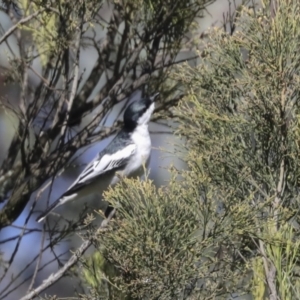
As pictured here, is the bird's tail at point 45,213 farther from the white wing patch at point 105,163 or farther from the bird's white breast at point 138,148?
the bird's white breast at point 138,148

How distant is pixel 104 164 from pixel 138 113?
1.05ft

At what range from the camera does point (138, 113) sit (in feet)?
9.84

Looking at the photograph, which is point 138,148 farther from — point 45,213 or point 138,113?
point 45,213

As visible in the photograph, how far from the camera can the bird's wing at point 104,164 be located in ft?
10.3

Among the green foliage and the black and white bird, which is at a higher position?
the green foliage

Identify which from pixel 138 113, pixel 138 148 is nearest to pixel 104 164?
pixel 138 148

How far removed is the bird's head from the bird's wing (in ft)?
0.41

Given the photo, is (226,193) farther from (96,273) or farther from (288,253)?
(96,273)

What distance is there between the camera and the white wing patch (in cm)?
315

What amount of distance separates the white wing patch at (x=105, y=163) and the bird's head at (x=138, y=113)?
0.12m

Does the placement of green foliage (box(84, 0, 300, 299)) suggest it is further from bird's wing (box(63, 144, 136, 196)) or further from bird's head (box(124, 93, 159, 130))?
bird's wing (box(63, 144, 136, 196))

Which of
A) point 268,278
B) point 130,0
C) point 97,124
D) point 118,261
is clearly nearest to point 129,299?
point 118,261

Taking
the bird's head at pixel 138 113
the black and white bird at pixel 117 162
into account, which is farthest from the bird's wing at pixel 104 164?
the bird's head at pixel 138 113

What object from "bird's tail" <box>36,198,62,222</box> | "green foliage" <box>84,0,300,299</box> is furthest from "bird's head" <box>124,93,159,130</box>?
"green foliage" <box>84,0,300,299</box>
